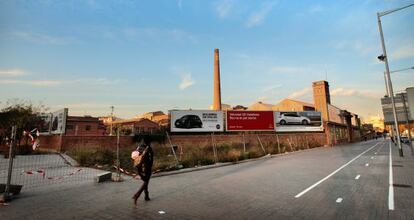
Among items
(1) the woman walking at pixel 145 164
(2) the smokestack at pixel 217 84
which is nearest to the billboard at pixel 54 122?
(2) the smokestack at pixel 217 84

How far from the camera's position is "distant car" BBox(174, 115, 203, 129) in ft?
138

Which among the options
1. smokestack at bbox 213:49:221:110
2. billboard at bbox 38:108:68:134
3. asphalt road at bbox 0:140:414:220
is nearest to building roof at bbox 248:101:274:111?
smokestack at bbox 213:49:221:110

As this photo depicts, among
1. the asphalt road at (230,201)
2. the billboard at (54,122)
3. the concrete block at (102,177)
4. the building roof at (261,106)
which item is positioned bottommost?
the asphalt road at (230,201)

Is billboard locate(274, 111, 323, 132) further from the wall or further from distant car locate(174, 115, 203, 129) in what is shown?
distant car locate(174, 115, 203, 129)

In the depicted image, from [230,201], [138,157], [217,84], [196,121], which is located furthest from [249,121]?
[138,157]

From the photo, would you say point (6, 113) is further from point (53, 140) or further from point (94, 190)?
point (94, 190)

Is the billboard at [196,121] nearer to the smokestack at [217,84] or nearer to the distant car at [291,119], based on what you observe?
the distant car at [291,119]

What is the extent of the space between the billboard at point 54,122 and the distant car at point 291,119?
34.6m

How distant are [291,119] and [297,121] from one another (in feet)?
5.75

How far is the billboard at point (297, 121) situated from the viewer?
48.4 meters

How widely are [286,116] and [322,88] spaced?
38773 mm

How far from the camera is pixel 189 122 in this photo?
42594 millimetres

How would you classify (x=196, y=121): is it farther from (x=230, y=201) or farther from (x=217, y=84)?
(x=230, y=201)

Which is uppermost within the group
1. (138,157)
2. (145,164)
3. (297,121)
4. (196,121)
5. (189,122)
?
(297,121)
